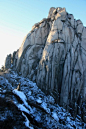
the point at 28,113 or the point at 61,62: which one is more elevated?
the point at 61,62

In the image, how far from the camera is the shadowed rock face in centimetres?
2727

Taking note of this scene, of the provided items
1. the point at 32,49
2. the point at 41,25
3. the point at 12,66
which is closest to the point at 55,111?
the point at 32,49

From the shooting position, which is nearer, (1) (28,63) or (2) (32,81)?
(2) (32,81)

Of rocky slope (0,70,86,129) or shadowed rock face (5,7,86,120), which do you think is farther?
shadowed rock face (5,7,86,120)

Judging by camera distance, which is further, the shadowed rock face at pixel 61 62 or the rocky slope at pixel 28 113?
the shadowed rock face at pixel 61 62

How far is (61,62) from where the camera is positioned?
97.6 ft

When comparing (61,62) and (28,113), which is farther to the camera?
(61,62)

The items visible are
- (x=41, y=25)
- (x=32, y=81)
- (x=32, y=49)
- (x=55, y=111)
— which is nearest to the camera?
(x=55, y=111)

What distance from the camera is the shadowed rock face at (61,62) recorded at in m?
27.3

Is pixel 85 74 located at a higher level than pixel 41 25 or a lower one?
lower

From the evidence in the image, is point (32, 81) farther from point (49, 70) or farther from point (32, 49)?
point (32, 49)

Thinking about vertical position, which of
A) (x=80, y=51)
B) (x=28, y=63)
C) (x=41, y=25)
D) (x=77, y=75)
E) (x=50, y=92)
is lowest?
(x=50, y=92)

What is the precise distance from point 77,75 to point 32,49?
16.6m

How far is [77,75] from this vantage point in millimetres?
28578
